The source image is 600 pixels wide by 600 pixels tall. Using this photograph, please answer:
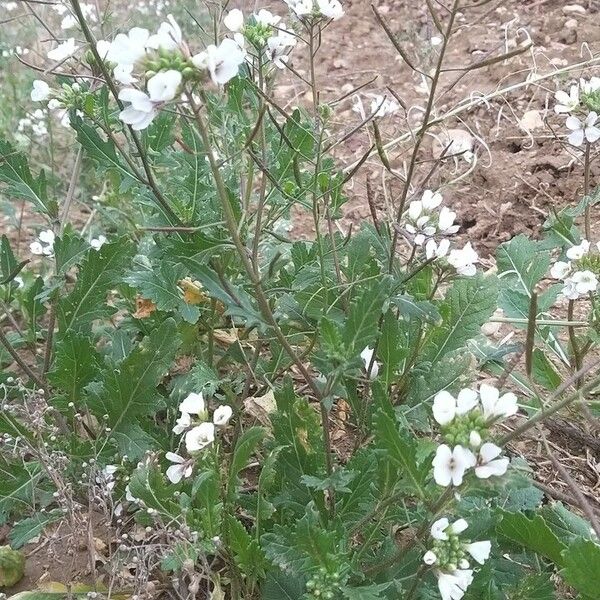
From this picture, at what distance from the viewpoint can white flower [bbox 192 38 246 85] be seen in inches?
41.2

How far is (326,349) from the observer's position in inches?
51.3

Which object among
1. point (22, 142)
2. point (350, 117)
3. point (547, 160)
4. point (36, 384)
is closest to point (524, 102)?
point (547, 160)

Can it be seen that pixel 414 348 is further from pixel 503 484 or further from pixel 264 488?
pixel 503 484

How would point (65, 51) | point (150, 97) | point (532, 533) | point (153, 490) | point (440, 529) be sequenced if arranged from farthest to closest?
point (65, 51) → point (153, 490) → point (532, 533) → point (440, 529) → point (150, 97)

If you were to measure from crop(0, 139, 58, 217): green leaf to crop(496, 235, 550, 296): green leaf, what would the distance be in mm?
1308

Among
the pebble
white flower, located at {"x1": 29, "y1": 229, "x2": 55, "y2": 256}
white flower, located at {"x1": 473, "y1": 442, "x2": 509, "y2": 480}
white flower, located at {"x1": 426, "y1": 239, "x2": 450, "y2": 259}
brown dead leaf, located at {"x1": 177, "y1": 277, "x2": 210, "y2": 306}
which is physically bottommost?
the pebble

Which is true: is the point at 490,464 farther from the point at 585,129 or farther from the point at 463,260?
the point at 585,129

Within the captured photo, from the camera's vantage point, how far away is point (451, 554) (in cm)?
119

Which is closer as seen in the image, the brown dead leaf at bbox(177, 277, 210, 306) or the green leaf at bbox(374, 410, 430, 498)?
the green leaf at bbox(374, 410, 430, 498)

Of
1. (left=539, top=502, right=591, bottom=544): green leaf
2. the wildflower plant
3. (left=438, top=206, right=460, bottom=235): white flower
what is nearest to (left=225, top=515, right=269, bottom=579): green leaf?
the wildflower plant

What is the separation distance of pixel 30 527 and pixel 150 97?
1.12 meters

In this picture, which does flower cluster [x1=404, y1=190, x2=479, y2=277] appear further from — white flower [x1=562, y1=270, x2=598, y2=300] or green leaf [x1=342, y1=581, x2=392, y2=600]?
green leaf [x1=342, y1=581, x2=392, y2=600]

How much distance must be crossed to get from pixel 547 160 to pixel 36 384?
2.29 m

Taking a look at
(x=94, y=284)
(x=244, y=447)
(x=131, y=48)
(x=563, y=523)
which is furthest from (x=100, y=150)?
(x=563, y=523)
